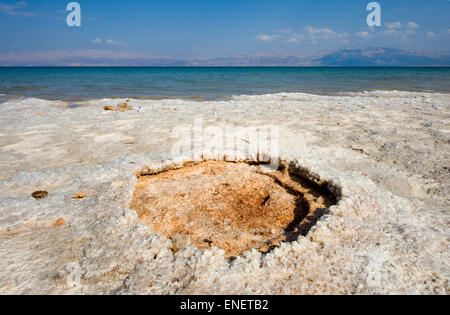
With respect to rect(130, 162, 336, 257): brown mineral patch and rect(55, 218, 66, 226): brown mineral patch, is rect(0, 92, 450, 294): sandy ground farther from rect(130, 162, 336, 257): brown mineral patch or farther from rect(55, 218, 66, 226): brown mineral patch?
rect(130, 162, 336, 257): brown mineral patch

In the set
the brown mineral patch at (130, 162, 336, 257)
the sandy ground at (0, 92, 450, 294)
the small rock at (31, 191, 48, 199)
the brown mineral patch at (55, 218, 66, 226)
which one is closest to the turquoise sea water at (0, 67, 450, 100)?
the sandy ground at (0, 92, 450, 294)

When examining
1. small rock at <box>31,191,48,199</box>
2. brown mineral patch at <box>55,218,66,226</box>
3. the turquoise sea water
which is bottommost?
brown mineral patch at <box>55,218,66,226</box>

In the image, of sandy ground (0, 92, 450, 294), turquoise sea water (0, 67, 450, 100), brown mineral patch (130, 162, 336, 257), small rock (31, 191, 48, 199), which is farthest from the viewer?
turquoise sea water (0, 67, 450, 100)

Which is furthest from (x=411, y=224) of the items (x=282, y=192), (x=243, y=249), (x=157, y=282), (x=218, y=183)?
(x=157, y=282)

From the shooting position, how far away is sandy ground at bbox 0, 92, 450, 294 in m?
1.59

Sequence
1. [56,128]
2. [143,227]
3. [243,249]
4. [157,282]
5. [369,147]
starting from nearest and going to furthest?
[157,282]
[243,249]
[143,227]
[369,147]
[56,128]

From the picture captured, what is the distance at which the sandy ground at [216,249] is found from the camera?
159 cm

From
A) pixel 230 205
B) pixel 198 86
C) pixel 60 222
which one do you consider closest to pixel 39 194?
pixel 60 222

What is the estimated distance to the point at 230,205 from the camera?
2576 mm

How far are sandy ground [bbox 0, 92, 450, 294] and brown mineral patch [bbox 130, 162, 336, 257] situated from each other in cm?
17

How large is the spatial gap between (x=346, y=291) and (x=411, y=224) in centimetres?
103
